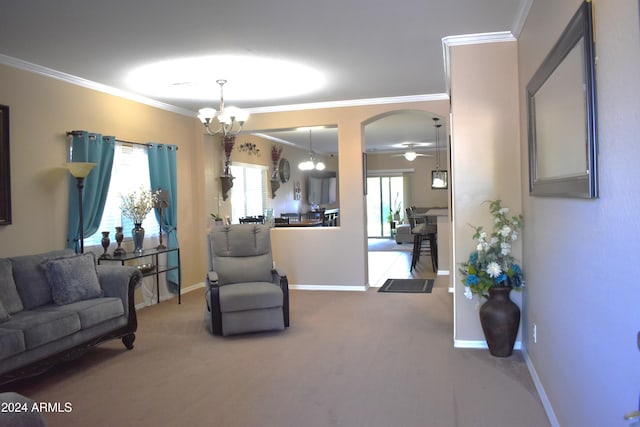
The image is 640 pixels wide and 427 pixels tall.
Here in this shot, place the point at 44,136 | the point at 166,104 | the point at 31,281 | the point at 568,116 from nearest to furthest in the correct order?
1. the point at 568,116
2. the point at 31,281
3. the point at 44,136
4. the point at 166,104

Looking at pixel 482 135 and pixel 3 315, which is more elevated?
pixel 482 135

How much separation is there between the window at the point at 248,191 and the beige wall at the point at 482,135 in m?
5.05

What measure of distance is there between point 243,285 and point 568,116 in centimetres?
336

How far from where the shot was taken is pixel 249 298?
4.41 meters

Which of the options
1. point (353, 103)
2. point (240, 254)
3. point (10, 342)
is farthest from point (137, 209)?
point (353, 103)

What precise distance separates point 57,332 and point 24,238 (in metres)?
1.35

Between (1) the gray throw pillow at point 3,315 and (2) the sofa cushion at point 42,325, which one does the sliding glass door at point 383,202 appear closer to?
(2) the sofa cushion at point 42,325

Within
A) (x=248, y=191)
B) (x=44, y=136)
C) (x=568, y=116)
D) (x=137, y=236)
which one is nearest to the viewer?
(x=568, y=116)

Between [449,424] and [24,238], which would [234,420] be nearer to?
[449,424]

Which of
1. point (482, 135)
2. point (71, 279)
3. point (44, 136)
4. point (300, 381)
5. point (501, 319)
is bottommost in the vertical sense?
point (300, 381)

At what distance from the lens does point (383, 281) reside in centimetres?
725

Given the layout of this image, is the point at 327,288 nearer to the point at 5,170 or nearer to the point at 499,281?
the point at 499,281

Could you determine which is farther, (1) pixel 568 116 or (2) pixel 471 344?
(2) pixel 471 344

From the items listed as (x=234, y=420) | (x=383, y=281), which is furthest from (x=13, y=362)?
(x=383, y=281)
